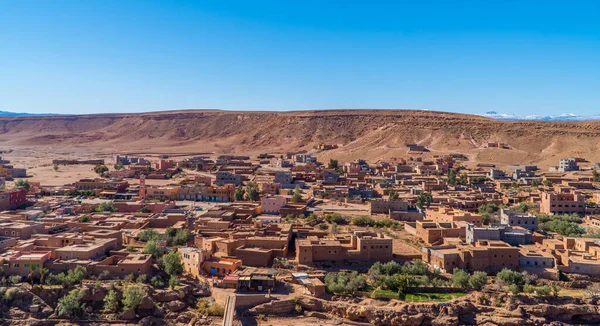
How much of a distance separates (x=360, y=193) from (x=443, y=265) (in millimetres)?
19900

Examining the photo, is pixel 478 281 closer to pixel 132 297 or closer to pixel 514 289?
pixel 514 289

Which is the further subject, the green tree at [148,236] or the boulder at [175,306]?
the green tree at [148,236]

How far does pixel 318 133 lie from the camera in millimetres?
104438

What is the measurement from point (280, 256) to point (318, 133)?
82.1m

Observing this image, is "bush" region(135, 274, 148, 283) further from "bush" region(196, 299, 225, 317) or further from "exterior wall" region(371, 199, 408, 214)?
"exterior wall" region(371, 199, 408, 214)

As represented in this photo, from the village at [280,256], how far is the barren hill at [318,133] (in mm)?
39162

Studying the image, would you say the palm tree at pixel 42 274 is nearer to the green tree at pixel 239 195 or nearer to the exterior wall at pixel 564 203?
the green tree at pixel 239 195

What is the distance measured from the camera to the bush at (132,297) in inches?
713

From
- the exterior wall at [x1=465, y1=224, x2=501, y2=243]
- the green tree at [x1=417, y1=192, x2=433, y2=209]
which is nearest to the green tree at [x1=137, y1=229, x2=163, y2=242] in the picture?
the exterior wall at [x1=465, y1=224, x2=501, y2=243]

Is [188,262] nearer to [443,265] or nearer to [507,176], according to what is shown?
[443,265]

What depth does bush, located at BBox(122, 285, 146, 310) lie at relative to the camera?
1811 centimetres

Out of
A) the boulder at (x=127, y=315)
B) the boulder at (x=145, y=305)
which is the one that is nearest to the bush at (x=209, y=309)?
the boulder at (x=145, y=305)

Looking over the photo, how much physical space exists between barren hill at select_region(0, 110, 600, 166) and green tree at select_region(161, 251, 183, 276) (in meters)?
55.1

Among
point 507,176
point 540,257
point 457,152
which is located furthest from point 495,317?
point 457,152
